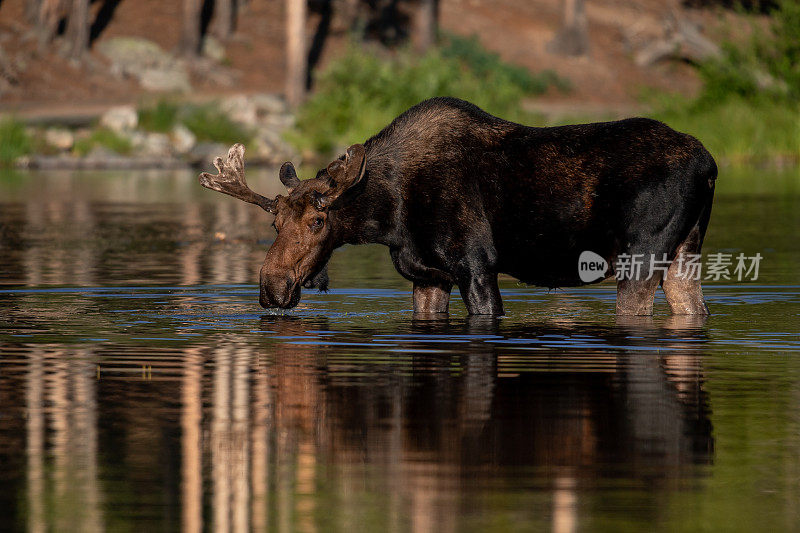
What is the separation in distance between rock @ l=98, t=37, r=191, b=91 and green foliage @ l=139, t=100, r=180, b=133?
14112 millimetres

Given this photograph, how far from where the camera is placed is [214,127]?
171 feet

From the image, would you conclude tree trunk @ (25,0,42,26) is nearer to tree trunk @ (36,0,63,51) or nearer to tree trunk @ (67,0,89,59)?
tree trunk @ (36,0,63,51)

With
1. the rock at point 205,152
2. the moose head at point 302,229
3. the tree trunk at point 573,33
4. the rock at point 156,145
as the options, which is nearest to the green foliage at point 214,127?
the rock at point 205,152

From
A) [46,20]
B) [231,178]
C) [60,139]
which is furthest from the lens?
[46,20]

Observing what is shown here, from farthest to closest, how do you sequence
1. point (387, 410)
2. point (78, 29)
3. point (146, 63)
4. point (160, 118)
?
point (146, 63) < point (78, 29) < point (160, 118) < point (387, 410)

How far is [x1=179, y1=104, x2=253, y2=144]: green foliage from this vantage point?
5228 centimetres

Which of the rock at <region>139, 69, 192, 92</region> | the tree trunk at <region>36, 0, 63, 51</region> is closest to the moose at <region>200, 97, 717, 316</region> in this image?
the rock at <region>139, 69, 192, 92</region>

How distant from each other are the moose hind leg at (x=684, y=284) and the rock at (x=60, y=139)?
3836cm

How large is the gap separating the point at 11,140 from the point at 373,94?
11.2 meters

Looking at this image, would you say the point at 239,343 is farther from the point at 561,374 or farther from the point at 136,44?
the point at 136,44

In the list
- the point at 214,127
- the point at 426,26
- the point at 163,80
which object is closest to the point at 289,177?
the point at 214,127

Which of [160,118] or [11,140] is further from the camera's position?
[160,118]

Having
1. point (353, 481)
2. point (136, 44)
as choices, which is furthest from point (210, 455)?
point (136, 44)

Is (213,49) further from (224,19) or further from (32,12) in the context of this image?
(32,12)
